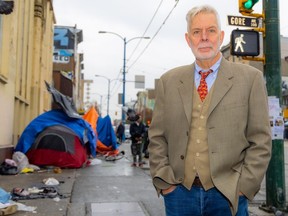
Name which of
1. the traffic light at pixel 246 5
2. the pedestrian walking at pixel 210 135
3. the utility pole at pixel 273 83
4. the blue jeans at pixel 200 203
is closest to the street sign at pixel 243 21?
the utility pole at pixel 273 83

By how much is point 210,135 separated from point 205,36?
0.67m

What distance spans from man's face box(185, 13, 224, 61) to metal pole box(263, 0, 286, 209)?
13.4 feet

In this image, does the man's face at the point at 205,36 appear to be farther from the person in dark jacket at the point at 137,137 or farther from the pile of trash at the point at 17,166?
the person in dark jacket at the point at 137,137

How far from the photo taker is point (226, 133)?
7.84 feet

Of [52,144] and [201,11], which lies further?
[52,144]

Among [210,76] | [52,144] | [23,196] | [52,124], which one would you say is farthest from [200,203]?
[52,124]

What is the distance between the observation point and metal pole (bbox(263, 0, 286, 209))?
6203 mm

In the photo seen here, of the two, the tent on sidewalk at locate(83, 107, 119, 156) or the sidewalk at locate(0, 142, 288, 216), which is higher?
the tent on sidewalk at locate(83, 107, 119, 156)

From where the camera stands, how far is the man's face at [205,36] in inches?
101

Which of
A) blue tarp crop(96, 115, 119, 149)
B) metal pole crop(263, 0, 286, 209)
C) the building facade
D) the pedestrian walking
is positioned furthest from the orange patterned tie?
blue tarp crop(96, 115, 119, 149)

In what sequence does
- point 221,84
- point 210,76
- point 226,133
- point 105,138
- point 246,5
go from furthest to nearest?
point 105,138 < point 246,5 < point 210,76 < point 221,84 < point 226,133

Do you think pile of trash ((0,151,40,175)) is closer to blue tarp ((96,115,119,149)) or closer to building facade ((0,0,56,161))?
building facade ((0,0,56,161))

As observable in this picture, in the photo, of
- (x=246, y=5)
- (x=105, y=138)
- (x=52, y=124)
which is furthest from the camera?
(x=105, y=138)

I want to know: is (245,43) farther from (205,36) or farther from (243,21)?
(205,36)
